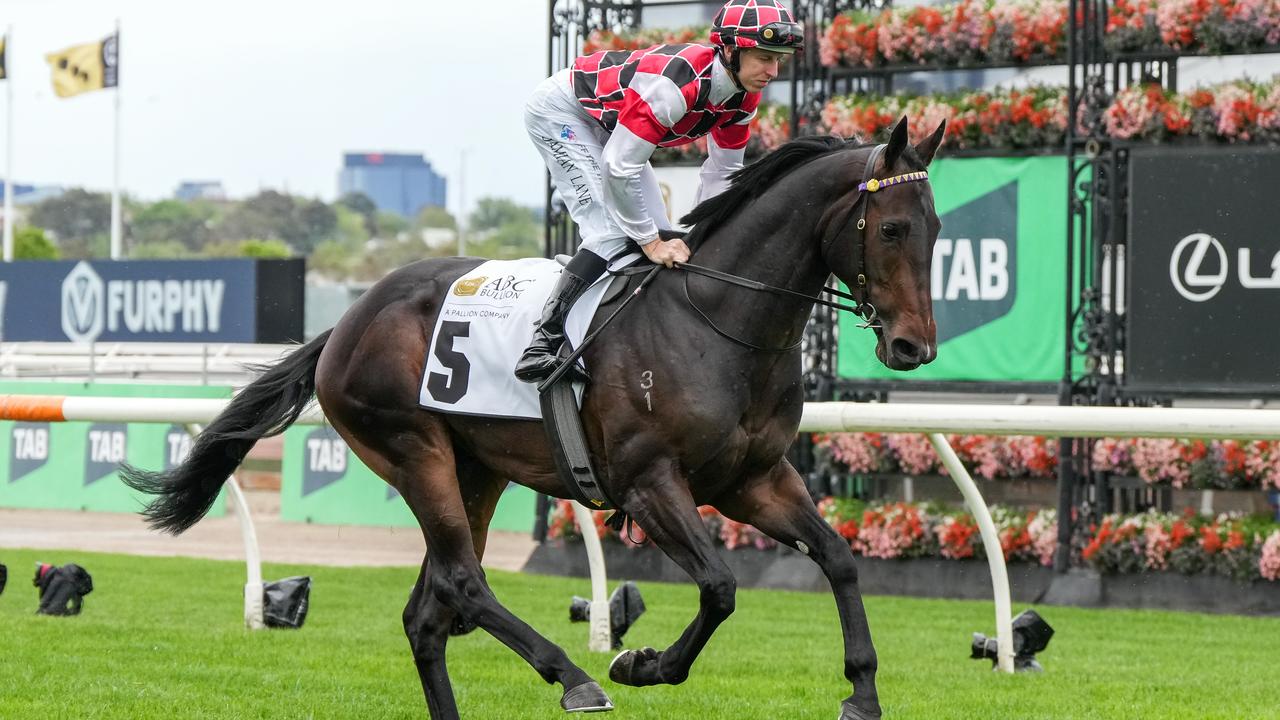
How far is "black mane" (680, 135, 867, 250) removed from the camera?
178 inches

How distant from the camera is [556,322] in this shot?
4.56m

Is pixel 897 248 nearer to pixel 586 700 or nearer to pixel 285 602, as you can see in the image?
pixel 586 700

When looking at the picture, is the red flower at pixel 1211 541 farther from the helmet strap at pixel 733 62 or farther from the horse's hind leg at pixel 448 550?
the helmet strap at pixel 733 62

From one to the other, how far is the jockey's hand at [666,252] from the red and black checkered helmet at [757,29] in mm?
540

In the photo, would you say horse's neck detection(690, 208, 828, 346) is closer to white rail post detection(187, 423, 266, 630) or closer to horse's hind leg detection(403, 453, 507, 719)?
horse's hind leg detection(403, 453, 507, 719)

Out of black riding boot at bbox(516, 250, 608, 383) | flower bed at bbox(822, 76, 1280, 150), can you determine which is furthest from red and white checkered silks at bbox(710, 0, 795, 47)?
flower bed at bbox(822, 76, 1280, 150)

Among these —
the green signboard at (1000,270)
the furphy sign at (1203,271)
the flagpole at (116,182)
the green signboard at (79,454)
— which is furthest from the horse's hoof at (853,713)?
the flagpole at (116,182)

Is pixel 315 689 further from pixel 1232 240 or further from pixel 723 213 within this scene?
pixel 1232 240

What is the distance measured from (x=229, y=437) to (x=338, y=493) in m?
7.04

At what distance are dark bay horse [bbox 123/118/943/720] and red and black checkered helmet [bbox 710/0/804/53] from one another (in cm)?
30

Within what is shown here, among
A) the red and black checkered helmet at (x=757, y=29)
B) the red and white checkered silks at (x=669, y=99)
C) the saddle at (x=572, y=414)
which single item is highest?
the red and black checkered helmet at (x=757, y=29)

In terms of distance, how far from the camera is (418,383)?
4922 millimetres

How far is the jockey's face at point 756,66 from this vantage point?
438cm

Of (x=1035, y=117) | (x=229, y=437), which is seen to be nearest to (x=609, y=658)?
(x=229, y=437)
